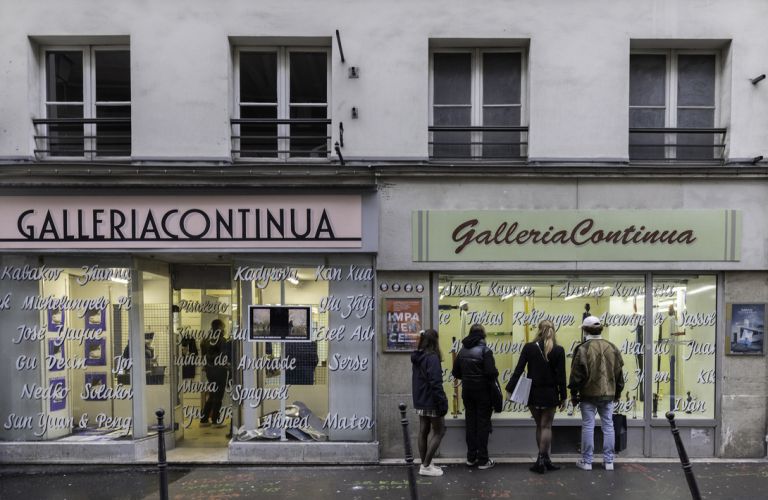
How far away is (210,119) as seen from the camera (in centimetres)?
840

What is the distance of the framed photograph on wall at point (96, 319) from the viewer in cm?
862

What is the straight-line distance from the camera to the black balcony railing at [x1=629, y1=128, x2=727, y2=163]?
8.77m

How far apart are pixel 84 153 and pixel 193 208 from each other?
206 centimetres

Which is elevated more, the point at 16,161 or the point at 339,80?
the point at 339,80

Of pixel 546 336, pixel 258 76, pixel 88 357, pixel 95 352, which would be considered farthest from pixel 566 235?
pixel 88 357

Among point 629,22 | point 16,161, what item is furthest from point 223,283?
point 629,22

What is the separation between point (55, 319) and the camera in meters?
8.61

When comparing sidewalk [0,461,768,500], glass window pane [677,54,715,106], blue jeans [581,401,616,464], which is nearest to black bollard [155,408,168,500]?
sidewalk [0,461,768,500]

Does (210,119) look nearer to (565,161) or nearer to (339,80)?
(339,80)

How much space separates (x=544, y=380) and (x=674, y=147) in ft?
13.5

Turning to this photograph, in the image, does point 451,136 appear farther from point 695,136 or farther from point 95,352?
point 95,352

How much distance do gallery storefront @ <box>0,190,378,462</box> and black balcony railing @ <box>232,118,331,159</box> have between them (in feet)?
2.81

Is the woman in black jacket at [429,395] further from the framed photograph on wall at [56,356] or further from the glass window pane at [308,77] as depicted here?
the framed photograph on wall at [56,356]

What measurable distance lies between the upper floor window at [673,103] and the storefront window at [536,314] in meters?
2.07
